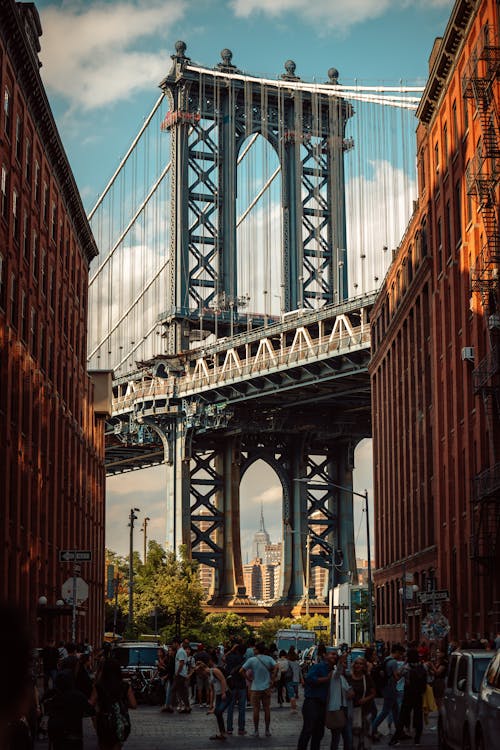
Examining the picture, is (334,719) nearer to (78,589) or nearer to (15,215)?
(78,589)

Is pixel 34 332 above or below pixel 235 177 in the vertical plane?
below

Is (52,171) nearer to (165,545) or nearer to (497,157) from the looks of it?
(497,157)

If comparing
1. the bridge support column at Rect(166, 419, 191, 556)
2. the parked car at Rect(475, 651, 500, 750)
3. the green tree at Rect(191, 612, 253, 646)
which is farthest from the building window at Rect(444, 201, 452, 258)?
the bridge support column at Rect(166, 419, 191, 556)

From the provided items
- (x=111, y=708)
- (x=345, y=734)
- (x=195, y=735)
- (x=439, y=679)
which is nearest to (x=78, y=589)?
(x=195, y=735)

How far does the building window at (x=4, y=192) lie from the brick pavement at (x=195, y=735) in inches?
831

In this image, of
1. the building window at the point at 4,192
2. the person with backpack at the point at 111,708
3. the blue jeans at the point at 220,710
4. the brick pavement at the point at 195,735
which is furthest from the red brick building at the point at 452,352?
the person with backpack at the point at 111,708

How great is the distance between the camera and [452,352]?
2007 inches

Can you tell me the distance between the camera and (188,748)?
22.4 m

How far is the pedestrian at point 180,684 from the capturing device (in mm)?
32500

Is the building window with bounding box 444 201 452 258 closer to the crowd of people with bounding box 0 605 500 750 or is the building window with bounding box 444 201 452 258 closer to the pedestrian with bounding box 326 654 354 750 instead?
the crowd of people with bounding box 0 605 500 750

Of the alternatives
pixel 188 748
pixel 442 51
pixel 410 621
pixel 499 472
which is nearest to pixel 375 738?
pixel 188 748

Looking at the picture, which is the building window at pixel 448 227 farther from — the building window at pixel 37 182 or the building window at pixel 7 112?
the building window at pixel 37 182

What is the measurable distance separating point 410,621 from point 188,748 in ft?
135

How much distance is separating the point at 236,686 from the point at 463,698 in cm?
1133
